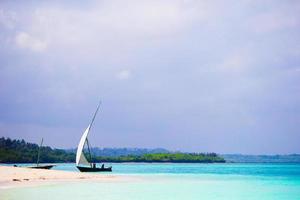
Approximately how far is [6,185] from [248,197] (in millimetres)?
7148

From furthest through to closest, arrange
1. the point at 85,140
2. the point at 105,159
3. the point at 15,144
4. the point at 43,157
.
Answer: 1. the point at 105,159
2. the point at 15,144
3. the point at 43,157
4. the point at 85,140

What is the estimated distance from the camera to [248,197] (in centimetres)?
1456

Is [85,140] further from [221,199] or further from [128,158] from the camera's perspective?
[128,158]

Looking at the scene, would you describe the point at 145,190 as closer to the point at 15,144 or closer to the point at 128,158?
the point at 15,144

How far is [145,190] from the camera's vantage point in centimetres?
1575

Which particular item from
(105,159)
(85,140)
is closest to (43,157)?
(105,159)

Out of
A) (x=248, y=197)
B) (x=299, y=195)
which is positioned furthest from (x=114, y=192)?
(x=299, y=195)

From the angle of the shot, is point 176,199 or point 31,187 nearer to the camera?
point 176,199

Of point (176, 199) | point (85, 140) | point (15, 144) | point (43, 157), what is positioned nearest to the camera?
point (176, 199)

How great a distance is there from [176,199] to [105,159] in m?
64.1

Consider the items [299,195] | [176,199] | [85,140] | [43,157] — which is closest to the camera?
[176,199]

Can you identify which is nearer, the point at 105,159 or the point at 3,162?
the point at 3,162

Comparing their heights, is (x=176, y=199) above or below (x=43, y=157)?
below

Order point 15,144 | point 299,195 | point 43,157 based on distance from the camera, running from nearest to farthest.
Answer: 1. point 299,195
2. point 43,157
3. point 15,144
